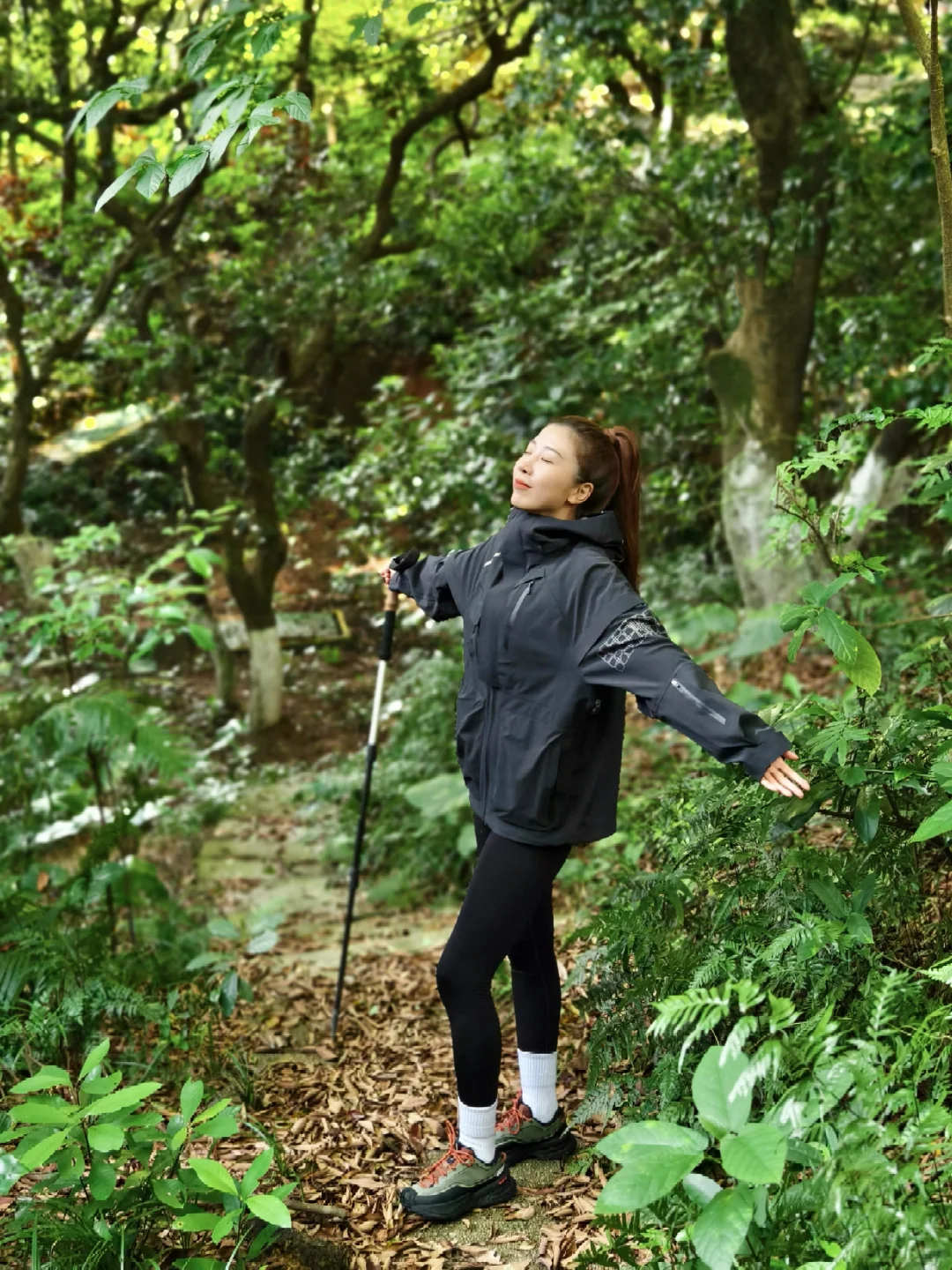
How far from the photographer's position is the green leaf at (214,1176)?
216cm

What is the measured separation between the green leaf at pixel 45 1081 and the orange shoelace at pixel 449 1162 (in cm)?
97

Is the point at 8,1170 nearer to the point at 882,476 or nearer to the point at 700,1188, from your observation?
the point at 700,1188

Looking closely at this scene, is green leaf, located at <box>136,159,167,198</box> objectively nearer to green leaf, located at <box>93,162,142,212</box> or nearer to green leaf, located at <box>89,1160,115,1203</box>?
green leaf, located at <box>93,162,142,212</box>

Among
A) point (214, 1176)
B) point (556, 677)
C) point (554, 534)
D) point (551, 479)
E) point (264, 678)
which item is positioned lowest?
point (264, 678)

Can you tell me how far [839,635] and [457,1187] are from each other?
165cm

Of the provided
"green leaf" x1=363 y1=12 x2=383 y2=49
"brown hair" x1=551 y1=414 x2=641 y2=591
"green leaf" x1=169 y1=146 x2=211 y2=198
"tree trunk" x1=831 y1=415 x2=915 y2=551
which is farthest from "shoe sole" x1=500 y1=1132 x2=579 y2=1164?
"tree trunk" x1=831 y1=415 x2=915 y2=551

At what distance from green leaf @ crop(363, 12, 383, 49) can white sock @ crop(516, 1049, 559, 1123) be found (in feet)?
9.20

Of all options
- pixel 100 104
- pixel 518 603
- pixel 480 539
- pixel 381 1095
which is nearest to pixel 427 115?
pixel 480 539

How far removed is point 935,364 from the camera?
22.8ft

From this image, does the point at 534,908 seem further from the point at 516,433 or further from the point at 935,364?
the point at 935,364

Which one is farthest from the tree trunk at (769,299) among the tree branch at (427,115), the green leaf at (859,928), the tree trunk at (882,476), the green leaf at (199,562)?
the green leaf at (859,928)

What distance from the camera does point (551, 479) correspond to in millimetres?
2787

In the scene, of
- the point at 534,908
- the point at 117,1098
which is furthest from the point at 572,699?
the point at 117,1098

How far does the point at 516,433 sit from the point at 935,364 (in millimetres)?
2678
